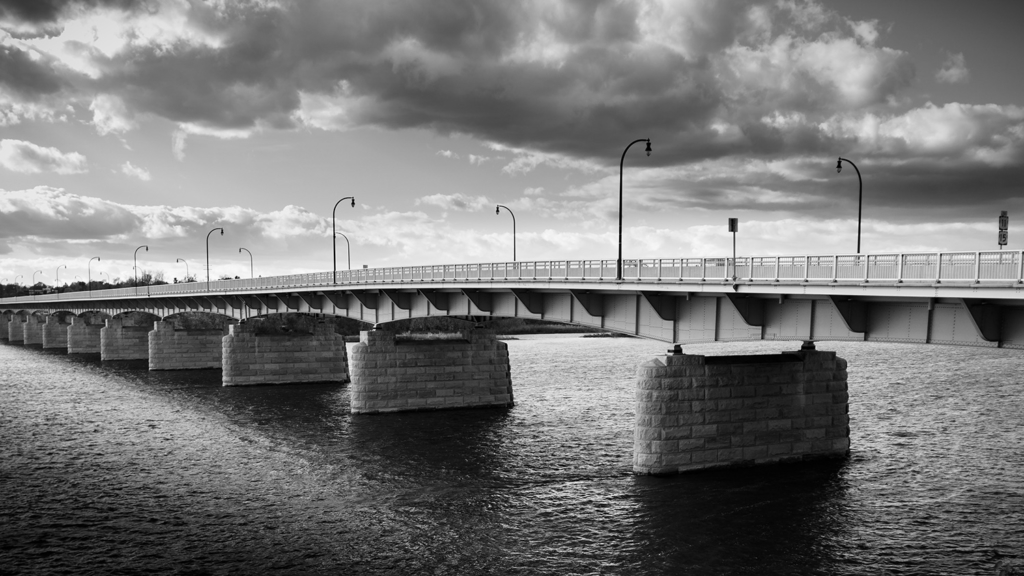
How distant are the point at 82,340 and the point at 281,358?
59.8 metres

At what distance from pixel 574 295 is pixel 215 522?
56.8ft

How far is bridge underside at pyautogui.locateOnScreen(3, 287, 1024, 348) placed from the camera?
21.8 m

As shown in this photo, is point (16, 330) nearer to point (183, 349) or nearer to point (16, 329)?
point (16, 329)

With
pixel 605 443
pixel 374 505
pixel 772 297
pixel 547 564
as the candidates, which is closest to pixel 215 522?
pixel 374 505

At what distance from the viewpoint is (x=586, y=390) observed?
167ft

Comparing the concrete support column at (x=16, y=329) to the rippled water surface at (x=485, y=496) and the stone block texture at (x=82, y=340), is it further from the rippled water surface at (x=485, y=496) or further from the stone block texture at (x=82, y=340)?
the rippled water surface at (x=485, y=496)

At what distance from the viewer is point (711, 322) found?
2897 cm

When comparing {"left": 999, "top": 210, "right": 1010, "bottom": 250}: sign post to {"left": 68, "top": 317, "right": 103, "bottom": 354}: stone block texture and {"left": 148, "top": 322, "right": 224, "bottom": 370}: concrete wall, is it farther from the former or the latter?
{"left": 68, "top": 317, "right": 103, "bottom": 354}: stone block texture

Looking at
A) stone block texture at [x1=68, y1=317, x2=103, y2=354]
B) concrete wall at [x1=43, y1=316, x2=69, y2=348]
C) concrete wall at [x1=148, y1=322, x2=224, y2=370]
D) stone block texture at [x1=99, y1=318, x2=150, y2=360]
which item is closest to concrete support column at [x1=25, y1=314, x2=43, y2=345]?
concrete wall at [x1=43, y1=316, x2=69, y2=348]

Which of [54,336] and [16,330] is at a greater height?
[54,336]

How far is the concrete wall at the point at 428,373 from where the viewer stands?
43781mm

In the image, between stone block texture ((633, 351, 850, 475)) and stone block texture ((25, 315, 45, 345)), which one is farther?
stone block texture ((25, 315, 45, 345))

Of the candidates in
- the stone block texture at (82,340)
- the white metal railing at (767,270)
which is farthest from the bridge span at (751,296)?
the stone block texture at (82,340)

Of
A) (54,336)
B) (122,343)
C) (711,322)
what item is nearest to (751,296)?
(711,322)
